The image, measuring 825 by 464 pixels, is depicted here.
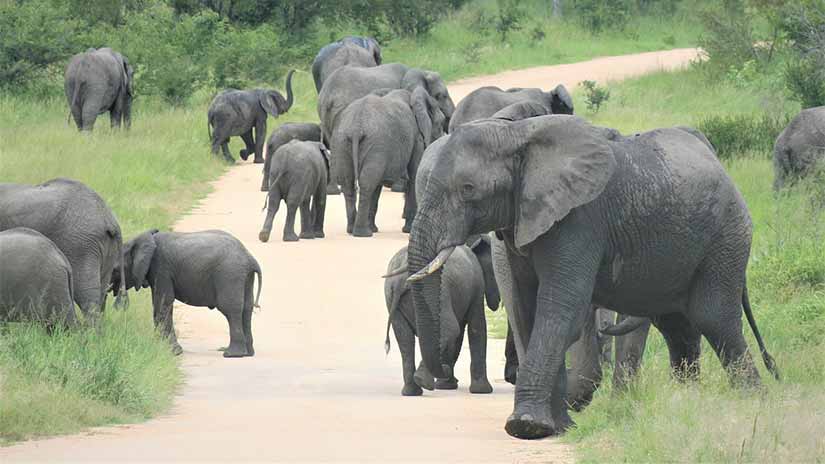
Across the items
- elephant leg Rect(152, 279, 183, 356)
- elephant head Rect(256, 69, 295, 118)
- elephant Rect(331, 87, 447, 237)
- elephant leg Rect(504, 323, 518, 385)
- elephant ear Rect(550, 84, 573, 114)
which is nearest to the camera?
elephant leg Rect(504, 323, 518, 385)

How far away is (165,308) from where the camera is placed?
11.6 metres

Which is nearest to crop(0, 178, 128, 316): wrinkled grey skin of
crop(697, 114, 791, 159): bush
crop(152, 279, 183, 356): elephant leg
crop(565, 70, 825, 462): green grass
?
crop(152, 279, 183, 356): elephant leg

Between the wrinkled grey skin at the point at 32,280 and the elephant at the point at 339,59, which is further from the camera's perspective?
the elephant at the point at 339,59

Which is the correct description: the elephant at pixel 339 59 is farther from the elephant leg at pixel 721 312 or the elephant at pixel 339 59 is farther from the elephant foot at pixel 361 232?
the elephant leg at pixel 721 312

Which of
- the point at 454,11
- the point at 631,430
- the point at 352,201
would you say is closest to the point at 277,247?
the point at 352,201

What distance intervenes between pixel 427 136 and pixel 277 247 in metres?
2.35

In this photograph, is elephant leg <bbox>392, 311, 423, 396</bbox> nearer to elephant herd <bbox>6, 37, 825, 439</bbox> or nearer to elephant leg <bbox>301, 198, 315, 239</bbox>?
elephant herd <bbox>6, 37, 825, 439</bbox>

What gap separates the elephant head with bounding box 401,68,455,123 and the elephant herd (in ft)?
29.1

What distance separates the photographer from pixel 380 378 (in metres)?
10.6

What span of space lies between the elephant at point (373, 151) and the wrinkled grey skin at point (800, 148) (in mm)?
3626

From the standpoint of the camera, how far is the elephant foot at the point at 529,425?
25.2ft

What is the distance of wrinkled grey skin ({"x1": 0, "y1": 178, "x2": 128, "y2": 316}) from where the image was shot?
1038cm

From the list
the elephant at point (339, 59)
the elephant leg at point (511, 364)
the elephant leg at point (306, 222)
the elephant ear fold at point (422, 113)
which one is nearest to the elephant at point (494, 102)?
the elephant ear fold at point (422, 113)

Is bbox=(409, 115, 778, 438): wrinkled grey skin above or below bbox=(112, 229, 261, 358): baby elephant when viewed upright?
above
